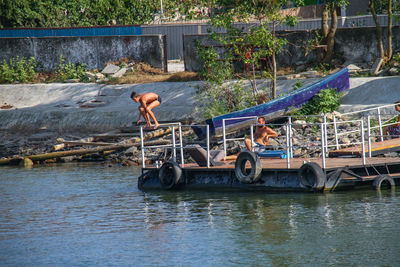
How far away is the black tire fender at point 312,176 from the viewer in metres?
16.5

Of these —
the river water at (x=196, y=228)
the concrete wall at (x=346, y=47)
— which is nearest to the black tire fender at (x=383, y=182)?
the river water at (x=196, y=228)

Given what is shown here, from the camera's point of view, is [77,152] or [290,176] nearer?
[290,176]

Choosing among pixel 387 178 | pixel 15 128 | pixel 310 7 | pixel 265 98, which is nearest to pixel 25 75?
pixel 15 128

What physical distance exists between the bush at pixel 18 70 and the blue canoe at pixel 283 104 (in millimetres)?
15272

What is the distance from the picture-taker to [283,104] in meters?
26.8

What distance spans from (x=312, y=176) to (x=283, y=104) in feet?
34.0

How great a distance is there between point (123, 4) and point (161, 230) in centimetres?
3255

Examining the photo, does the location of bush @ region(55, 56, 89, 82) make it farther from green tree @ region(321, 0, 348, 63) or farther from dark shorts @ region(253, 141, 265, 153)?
dark shorts @ region(253, 141, 265, 153)

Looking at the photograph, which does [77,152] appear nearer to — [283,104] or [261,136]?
[283,104]

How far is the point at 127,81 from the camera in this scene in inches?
1385

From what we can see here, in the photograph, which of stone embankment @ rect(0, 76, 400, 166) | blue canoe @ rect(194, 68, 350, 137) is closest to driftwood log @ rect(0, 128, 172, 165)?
stone embankment @ rect(0, 76, 400, 166)

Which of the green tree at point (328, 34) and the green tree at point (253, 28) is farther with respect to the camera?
the green tree at point (328, 34)

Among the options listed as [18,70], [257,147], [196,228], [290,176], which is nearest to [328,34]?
[257,147]

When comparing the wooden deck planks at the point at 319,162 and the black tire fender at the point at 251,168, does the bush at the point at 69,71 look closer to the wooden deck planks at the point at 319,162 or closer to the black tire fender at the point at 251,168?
the wooden deck planks at the point at 319,162
